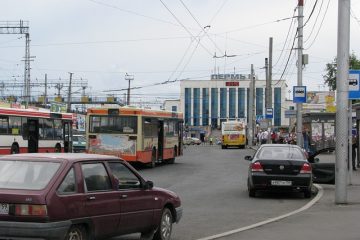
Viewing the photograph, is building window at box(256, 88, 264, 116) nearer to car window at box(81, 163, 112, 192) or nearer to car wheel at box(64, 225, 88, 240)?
car window at box(81, 163, 112, 192)

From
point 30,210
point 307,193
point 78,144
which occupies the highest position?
point 30,210

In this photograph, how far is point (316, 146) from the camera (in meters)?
41.5

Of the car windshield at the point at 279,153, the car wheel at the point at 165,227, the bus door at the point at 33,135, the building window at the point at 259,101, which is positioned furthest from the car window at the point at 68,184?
the building window at the point at 259,101

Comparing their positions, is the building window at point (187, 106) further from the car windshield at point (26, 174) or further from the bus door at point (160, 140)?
the car windshield at point (26, 174)

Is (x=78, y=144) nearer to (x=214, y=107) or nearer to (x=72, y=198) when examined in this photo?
(x=72, y=198)

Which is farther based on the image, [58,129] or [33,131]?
[58,129]

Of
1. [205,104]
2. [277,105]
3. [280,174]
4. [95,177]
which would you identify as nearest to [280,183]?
[280,174]

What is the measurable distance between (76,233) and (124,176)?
5.05 feet

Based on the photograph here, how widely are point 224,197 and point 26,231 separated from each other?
10542 millimetres

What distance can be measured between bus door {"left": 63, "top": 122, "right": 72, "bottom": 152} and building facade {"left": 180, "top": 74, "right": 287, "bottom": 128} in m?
94.4

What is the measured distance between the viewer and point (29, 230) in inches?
282

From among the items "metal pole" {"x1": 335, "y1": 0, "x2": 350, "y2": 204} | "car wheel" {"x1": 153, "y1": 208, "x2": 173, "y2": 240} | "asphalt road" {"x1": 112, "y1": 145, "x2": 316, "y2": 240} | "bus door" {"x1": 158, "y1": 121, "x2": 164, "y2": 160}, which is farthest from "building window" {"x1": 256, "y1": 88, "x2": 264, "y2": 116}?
"car wheel" {"x1": 153, "y1": 208, "x2": 173, "y2": 240}

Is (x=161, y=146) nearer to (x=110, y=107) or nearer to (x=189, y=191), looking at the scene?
(x=110, y=107)

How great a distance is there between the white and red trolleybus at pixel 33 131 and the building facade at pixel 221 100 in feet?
314
